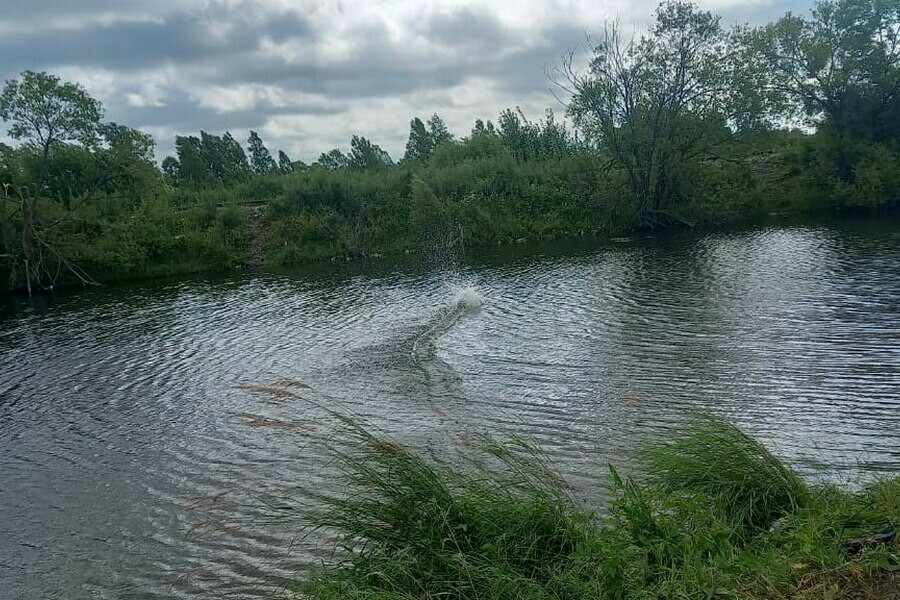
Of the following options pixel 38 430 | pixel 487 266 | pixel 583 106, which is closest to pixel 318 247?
pixel 487 266

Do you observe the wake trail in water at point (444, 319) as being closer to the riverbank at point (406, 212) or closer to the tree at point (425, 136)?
the riverbank at point (406, 212)

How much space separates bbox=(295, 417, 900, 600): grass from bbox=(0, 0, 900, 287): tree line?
37.9m

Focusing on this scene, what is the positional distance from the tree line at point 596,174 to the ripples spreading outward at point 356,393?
18.6m

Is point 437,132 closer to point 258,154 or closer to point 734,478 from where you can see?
point 258,154

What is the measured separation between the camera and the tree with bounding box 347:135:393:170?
66.1 m

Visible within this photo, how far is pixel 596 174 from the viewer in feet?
165

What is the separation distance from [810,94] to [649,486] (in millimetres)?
49253

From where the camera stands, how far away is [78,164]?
42.2 m

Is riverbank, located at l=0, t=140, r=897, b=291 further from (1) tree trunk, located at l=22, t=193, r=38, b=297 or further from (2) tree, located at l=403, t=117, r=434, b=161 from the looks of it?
(2) tree, located at l=403, t=117, r=434, b=161

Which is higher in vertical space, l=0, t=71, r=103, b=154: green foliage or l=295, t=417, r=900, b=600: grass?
l=0, t=71, r=103, b=154: green foliage

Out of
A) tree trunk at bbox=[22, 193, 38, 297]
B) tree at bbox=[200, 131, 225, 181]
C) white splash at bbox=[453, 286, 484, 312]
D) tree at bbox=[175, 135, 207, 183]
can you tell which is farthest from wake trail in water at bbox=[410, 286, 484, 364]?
tree at bbox=[200, 131, 225, 181]

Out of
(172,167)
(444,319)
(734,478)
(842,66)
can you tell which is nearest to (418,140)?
(172,167)

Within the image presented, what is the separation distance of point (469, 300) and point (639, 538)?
17906 millimetres

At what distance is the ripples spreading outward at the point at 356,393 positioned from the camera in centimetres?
859
